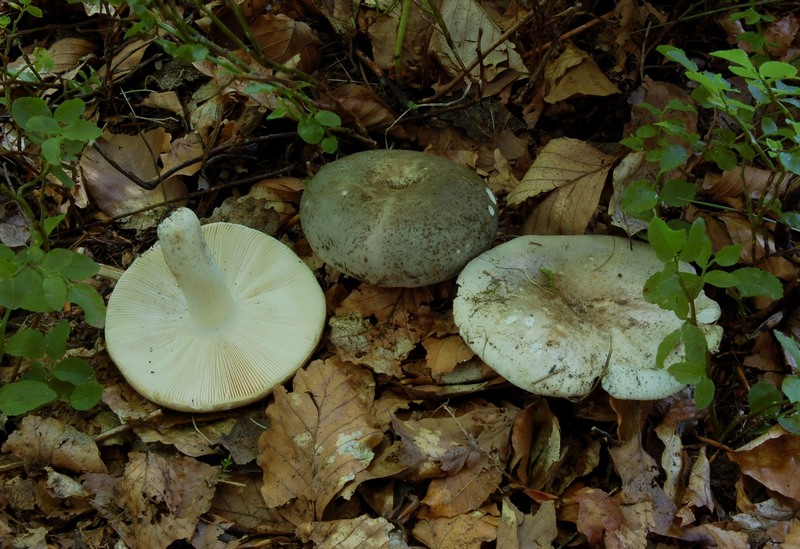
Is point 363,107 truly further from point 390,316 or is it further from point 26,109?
point 26,109

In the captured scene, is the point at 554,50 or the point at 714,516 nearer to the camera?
the point at 714,516

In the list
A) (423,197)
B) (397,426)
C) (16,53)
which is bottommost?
(397,426)

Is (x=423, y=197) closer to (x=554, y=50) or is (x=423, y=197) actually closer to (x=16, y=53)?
(x=554, y=50)

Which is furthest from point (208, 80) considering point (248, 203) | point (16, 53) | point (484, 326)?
point (484, 326)

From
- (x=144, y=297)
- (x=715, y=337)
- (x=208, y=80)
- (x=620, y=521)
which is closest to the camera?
(x=620, y=521)

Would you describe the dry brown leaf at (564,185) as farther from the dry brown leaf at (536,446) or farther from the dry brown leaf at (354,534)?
the dry brown leaf at (354,534)

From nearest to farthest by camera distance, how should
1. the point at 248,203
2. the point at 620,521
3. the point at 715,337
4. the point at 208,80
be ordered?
the point at 620,521
the point at 715,337
the point at 248,203
the point at 208,80

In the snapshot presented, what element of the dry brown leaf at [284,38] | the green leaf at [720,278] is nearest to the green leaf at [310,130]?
the dry brown leaf at [284,38]

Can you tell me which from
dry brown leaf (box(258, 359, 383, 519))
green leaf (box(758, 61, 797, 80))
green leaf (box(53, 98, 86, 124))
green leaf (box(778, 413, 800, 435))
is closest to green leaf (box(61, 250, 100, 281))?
green leaf (box(53, 98, 86, 124))
